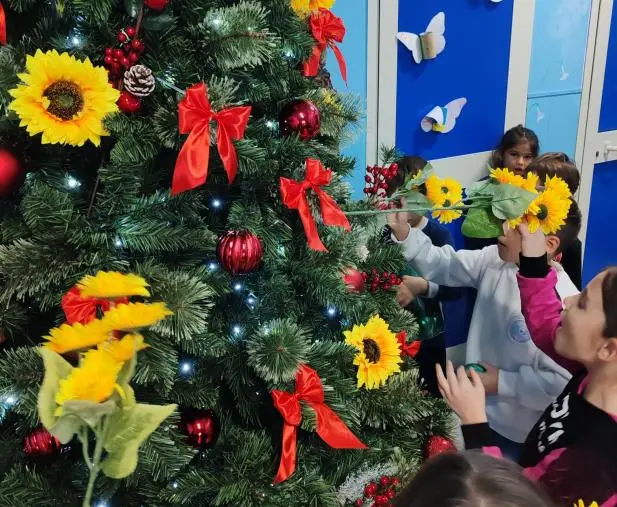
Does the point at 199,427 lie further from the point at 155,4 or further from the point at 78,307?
the point at 155,4

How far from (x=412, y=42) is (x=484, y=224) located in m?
1.00

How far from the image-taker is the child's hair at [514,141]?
202cm

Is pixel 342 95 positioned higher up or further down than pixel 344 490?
higher up

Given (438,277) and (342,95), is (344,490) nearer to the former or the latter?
(342,95)

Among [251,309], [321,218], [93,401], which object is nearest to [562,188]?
[321,218]

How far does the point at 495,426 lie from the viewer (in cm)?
144

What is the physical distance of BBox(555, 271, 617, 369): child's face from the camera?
943 mm

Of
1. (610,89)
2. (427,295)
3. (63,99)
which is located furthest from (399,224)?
(610,89)

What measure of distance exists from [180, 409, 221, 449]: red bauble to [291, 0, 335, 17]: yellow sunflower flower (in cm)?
54

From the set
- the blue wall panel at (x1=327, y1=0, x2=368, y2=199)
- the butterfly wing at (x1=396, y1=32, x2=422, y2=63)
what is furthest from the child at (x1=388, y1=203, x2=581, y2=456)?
the butterfly wing at (x1=396, y1=32, x2=422, y2=63)

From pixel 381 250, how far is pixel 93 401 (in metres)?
0.69

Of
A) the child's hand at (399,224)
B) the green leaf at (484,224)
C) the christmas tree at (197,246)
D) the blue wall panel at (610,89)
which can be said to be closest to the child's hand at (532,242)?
the green leaf at (484,224)

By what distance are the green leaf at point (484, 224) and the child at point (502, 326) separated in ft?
0.81

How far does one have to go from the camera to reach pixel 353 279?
88 cm
